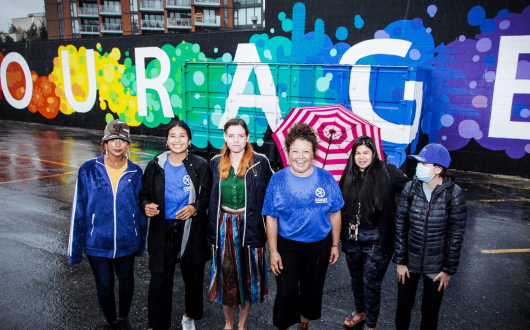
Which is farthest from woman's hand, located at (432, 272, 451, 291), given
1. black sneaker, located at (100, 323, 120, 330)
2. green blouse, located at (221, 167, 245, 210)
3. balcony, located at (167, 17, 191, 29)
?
balcony, located at (167, 17, 191, 29)

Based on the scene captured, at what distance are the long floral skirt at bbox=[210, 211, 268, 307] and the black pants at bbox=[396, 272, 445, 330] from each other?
1238mm

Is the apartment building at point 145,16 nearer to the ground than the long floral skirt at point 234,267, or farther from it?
farther from it

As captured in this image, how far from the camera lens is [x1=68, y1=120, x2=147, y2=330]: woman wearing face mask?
311 cm

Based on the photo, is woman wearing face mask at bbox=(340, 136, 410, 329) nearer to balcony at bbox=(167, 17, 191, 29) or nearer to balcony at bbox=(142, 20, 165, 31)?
balcony at bbox=(167, 17, 191, 29)

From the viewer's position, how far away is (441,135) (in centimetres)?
1095

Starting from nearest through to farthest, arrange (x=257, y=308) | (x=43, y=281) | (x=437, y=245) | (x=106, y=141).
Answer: (x=437, y=245) < (x=106, y=141) < (x=257, y=308) < (x=43, y=281)

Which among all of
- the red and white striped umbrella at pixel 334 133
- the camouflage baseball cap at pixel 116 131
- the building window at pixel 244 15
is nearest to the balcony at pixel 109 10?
the building window at pixel 244 15

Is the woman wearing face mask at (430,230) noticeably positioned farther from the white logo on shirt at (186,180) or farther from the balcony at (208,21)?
the balcony at (208,21)

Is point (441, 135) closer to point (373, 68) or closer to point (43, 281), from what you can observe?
point (373, 68)

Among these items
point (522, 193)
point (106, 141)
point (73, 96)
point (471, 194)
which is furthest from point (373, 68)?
point (73, 96)

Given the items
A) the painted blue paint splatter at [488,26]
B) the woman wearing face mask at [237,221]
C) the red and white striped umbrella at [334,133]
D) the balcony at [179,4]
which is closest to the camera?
the woman wearing face mask at [237,221]

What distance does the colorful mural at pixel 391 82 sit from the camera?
8.81m

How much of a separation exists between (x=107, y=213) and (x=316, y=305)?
6.68ft

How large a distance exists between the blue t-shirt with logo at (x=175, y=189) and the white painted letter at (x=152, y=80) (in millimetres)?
13277
